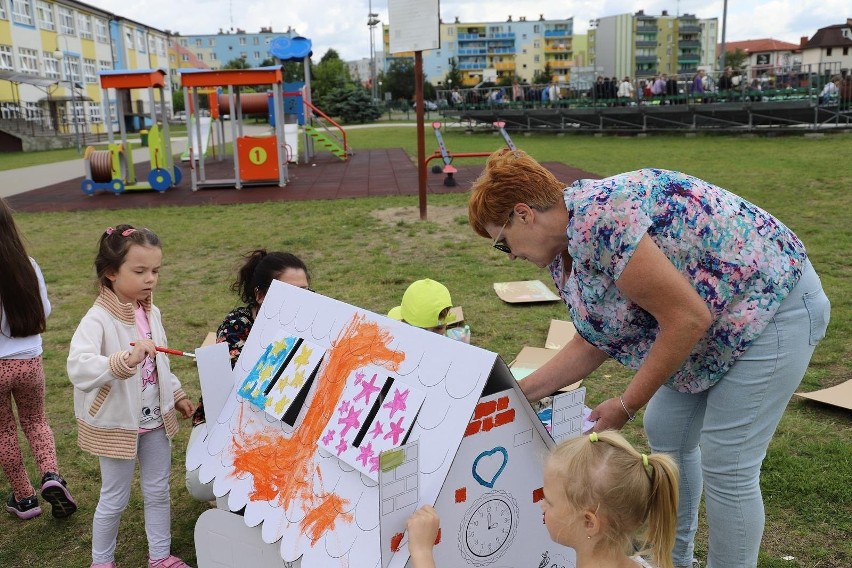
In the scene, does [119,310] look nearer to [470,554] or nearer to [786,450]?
[470,554]

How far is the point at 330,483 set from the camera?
6.03 ft

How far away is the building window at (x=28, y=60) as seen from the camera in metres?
38.6

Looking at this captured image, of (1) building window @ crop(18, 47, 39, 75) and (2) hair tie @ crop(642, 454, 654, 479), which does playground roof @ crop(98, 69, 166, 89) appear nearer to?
(2) hair tie @ crop(642, 454, 654, 479)

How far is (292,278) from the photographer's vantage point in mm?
2990

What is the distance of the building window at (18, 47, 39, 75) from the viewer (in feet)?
127

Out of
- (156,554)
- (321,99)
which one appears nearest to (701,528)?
(156,554)

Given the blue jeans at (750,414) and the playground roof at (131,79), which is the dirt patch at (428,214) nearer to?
the playground roof at (131,79)

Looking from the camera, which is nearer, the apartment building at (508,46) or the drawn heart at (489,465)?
the drawn heart at (489,465)

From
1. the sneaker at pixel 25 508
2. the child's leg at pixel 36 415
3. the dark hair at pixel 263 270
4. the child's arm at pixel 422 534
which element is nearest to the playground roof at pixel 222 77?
the dark hair at pixel 263 270

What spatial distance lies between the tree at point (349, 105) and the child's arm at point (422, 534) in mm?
44677

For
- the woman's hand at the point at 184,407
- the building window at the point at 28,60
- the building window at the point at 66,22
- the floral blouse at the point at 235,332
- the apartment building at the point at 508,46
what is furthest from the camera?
the apartment building at the point at 508,46

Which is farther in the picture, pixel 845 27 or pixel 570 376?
pixel 845 27

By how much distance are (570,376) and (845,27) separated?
265ft

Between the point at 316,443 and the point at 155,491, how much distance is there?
1.03m
